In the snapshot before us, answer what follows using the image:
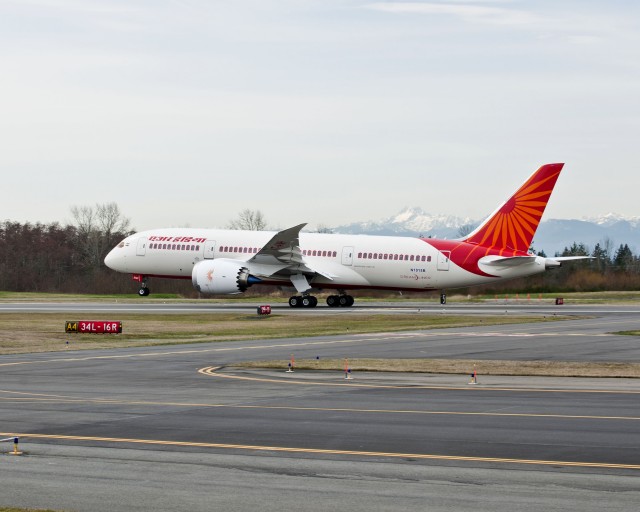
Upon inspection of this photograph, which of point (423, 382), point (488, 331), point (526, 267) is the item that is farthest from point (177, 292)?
point (423, 382)

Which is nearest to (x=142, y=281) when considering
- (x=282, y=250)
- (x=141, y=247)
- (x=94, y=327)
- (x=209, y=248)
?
(x=141, y=247)

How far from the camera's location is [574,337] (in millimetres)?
41906

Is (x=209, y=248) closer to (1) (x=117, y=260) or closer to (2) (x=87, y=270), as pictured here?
(1) (x=117, y=260)

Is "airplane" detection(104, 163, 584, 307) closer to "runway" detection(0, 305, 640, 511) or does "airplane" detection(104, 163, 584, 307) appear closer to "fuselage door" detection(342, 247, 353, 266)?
→ "fuselage door" detection(342, 247, 353, 266)

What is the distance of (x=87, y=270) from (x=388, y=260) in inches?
2591

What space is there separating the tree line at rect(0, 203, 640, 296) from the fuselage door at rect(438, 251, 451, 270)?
74.8ft

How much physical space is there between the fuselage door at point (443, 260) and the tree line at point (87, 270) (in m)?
22.8

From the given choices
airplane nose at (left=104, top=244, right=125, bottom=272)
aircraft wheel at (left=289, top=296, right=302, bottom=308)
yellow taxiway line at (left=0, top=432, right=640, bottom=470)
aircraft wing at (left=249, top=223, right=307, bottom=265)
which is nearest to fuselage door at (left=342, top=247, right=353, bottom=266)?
aircraft wing at (left=249, top=223, right=307, bottom=265)

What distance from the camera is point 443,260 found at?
67.5 meters

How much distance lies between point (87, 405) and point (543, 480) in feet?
38.1

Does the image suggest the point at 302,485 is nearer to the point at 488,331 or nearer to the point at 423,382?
the point at 423,382

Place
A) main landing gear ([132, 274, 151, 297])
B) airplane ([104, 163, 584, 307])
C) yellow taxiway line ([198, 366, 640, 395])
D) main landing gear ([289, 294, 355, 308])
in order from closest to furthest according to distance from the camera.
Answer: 1. yellow taxiway line ([198, 366, 640, 395])
2. airplane ([104, 163, 584, 307])
3. main landing gear ([289, 294, 355, 308])
4. main landing gear ([132, 274, 151, 297])

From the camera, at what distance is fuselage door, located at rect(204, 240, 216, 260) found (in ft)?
229

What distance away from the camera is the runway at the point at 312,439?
13570mm
